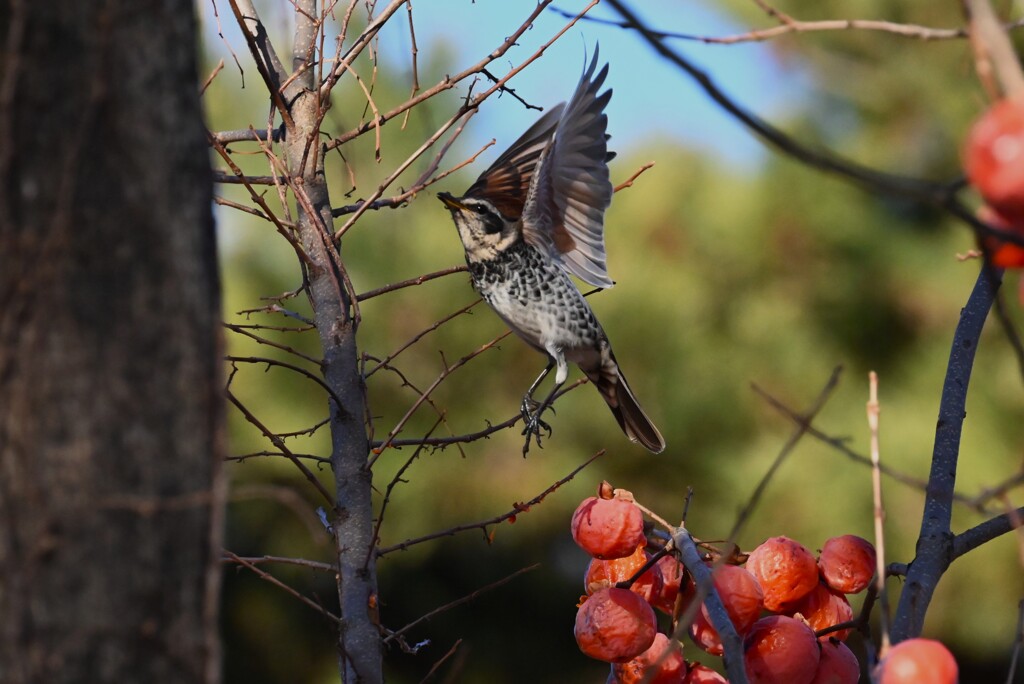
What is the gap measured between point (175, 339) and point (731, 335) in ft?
17.7

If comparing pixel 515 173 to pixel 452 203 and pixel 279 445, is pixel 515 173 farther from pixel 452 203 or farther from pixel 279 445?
pixel 279 445

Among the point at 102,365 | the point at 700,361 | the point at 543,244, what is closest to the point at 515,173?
the point at 543,244

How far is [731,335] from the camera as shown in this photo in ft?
19.3

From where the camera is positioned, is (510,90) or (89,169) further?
(510,90)

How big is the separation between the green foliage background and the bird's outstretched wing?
308 centimetres

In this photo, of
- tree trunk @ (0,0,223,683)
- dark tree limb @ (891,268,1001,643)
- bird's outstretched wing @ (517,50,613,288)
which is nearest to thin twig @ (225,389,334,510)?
tree trunk @ (0,0,223,683)

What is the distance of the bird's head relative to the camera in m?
2.10

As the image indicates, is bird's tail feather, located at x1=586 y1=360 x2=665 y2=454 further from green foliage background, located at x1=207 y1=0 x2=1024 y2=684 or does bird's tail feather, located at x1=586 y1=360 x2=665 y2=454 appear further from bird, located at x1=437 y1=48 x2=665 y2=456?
green foliage background, located at x1=207 y1=0 x2=1024 y2=684

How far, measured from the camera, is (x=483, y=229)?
2.11 meters

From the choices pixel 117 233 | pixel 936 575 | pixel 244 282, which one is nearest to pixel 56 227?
pixel 117 233

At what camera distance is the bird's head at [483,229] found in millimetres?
2096

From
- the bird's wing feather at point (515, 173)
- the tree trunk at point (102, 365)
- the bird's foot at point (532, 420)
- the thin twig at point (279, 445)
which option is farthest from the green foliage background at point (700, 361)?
the tree trunk at point (102, 365)

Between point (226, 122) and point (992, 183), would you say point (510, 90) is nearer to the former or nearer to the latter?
point (992, 183)

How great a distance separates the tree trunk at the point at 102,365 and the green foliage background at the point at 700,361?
4.51m
